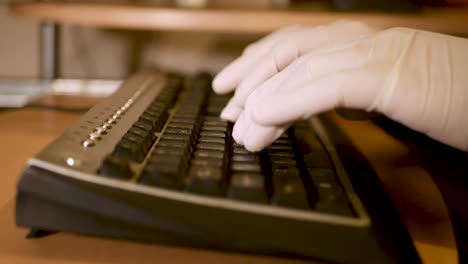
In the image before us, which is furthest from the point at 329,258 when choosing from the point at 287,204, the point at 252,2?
the point at 252,2

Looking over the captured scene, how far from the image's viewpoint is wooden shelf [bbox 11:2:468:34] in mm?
792

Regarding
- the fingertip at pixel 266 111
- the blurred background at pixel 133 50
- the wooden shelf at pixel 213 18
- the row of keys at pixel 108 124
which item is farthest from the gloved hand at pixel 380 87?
the blurred background at pixel 133 50

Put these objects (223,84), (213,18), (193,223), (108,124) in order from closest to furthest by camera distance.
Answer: (193,223)
(108,124)
(223,84)
(213,18)

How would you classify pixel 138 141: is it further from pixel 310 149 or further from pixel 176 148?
pixel 310 149

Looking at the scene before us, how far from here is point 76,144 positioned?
38cm

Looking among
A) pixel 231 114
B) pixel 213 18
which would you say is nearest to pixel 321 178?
pixel 231 114

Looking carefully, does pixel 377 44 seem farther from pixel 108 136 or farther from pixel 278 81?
pixel 108 136

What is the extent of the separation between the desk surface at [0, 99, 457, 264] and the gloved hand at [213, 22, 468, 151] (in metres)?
0.06

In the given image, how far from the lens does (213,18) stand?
0.80 m

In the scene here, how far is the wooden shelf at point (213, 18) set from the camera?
0.79m

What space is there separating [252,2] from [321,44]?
2.15 feet

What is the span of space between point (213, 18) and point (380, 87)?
1.51ft

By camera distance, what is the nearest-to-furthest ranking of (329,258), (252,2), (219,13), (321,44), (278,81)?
(329,258) < (278,81) < (321,44) < (219,13) < (252,2)

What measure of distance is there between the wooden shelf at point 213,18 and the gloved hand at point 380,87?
358 mm
